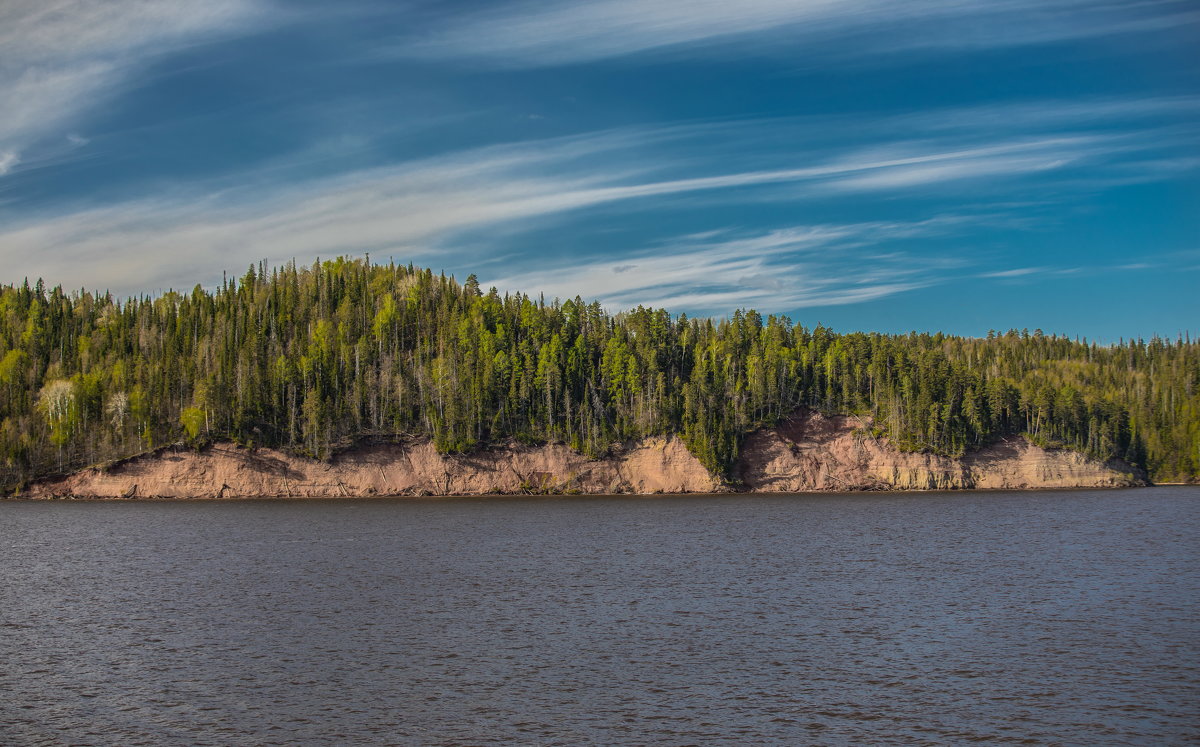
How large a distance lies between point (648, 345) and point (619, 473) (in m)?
25.8

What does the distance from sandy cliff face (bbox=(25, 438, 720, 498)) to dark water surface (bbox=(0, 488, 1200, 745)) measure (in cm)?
6092

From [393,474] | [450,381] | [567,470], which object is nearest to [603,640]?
[567,470]


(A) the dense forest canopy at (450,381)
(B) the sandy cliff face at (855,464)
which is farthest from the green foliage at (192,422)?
(B) the sandy cliff face at (855,464)

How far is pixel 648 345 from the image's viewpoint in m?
151

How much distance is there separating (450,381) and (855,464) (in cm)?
6738

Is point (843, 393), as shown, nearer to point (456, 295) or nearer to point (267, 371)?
point (456, 295)

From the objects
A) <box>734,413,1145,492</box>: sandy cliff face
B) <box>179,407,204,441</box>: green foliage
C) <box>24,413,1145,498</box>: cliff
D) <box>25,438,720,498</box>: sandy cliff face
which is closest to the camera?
<box>25,438,720,498</box>: sandy cliff face

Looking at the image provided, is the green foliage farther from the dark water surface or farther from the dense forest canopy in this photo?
the dark water surface

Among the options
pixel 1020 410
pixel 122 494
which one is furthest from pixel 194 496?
pixel 1020 410

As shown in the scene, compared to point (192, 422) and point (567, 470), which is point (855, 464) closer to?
point (567, 470)

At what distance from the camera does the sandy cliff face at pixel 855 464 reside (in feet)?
455

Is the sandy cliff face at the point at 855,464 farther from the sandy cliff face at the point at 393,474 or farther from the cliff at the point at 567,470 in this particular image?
the sandy cliff face at the point at 393,474

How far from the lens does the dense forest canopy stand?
449 feet

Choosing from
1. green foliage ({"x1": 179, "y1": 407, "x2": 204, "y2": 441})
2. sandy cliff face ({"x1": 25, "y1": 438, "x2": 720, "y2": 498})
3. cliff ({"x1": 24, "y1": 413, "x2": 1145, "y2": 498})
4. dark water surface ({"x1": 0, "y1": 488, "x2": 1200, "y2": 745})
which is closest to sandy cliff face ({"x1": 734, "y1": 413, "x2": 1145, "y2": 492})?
cliff ({"x1": 24, "y1": 413, "x2": 1145, "y2": 498})
